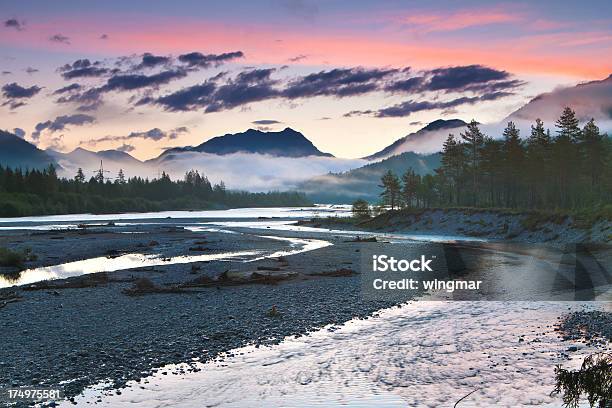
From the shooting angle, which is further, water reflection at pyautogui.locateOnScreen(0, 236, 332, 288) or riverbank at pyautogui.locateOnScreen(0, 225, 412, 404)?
water reflection at pyautogui.locateOnScreen(0, 236, 332, 288)

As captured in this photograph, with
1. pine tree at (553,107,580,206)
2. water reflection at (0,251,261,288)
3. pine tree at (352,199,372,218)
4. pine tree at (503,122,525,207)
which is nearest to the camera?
water reflection at (0,251,261,288)

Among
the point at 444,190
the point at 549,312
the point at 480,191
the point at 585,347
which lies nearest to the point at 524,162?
the point at 480,191

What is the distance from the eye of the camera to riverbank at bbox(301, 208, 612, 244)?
6469cm

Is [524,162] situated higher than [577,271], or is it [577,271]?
[524,162]

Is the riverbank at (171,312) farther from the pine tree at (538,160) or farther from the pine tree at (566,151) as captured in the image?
the pine tree at (538,160)

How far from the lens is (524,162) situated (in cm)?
10725

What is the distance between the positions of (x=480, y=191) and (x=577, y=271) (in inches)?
4325

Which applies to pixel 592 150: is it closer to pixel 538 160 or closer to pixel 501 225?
pixel 538 160

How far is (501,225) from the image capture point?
3209 inches

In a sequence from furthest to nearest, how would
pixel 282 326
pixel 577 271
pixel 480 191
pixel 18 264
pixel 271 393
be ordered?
pixel 480 191, pixel 18 264, pixel 577 271, pixel 282 326, pixel 271 393

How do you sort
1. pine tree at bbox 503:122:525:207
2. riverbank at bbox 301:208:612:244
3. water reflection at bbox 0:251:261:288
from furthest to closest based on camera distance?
pine tree at bbox 503:122:525:207, riverbank at bbox 301:208:612:244, water reflection at bbox 0:251:261:288

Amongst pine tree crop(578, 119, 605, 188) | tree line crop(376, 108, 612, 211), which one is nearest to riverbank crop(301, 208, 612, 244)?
tree line crop(376, 108, 612, 211)

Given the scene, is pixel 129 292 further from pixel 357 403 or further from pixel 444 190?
pixel 444 190

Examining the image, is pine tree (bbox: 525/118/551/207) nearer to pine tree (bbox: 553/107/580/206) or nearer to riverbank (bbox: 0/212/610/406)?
pine tree (bbox: 553/107/580/206)
